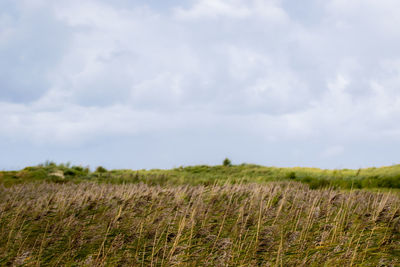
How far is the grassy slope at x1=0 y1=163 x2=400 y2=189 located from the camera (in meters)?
18.3

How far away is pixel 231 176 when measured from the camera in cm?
2239

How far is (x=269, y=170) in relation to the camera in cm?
2389

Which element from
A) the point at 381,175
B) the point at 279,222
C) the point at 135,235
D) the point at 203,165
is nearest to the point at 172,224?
the point at 135,235

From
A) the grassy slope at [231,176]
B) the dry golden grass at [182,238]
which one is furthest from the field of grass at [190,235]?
the grassy slope at [231,176]

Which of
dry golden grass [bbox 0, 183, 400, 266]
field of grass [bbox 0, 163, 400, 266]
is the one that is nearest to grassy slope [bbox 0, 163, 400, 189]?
field of grass [bbox 0, 163, 400, 266]

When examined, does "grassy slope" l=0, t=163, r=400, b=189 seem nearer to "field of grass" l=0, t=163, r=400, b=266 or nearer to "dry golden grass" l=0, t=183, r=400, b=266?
"field of grass" l=0, t=163, r=400, b=266

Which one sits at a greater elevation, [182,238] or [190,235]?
[190,235]

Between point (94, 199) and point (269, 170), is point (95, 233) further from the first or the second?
point (269, 170)

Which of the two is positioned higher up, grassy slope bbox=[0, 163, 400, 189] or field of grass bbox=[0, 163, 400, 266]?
grassy slope bbox=[0, 163, 400, 189]

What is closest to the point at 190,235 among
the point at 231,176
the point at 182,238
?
the point at 182,238

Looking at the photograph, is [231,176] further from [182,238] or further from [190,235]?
[190,235]

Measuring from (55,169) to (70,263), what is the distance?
1882cm

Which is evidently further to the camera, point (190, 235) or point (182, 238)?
point (182, 238)

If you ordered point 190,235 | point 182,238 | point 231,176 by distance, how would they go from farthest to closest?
point 231,176, point 182,238, point 190,235
